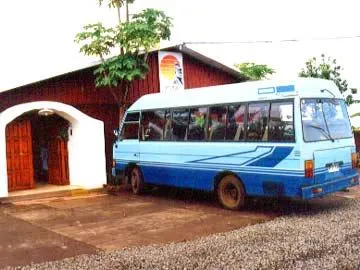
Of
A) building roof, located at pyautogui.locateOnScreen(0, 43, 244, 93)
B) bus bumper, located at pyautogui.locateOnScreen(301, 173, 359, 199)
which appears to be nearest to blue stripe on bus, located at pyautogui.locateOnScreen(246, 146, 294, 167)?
bus bumper, located at pyautogui.locateOnScreen(301, 173, 359, 199)

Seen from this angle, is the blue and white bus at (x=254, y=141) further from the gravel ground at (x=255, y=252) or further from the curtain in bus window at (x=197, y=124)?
the gravel ground at (x=255, y=252)

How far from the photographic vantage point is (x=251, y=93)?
35.0 ft

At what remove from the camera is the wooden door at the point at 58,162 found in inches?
617

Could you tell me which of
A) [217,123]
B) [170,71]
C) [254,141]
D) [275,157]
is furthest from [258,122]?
[170,71]

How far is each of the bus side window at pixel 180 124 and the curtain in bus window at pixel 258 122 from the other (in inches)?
77.5

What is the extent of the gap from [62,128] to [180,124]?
4923mm

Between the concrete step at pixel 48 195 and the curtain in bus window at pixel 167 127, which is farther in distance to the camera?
the concrete step at pixel 48 195

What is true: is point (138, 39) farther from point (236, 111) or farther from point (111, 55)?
point (236, 111)

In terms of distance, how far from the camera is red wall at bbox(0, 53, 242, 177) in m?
14.3

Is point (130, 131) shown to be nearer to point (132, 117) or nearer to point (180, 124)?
point (132, 117)

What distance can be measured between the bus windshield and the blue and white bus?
0.06 ft

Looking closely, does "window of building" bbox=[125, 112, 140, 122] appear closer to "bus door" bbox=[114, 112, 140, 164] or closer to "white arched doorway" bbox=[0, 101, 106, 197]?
"bus door" bbox=[114, 112, 140, 164]

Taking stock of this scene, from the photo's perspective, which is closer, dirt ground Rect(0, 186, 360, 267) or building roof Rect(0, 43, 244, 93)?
dirt ground Rect(0, 186, 360, 267)

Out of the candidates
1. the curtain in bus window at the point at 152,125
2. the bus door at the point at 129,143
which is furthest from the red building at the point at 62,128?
the curtain in bus window at the point at 152,125
